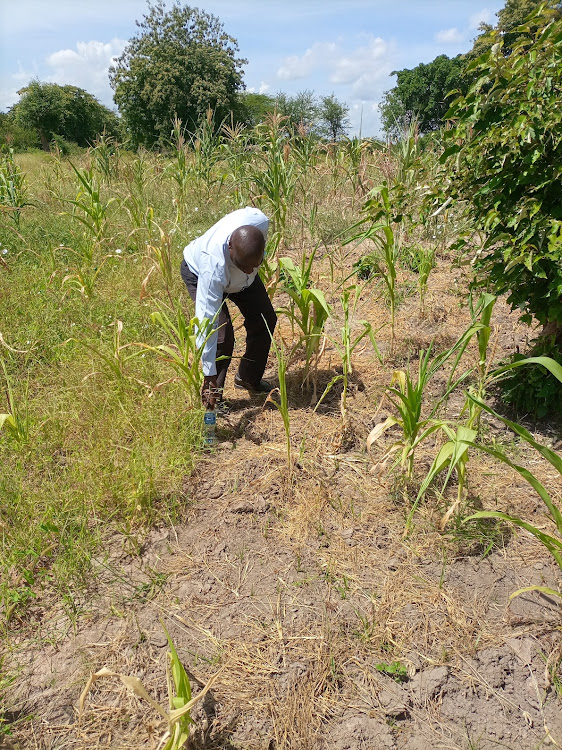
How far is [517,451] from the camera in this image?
8.59 ft

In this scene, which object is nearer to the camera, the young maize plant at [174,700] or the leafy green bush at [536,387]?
the young maize plant at [174,700]

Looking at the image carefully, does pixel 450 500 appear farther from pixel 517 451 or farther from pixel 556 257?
pixel 556 257

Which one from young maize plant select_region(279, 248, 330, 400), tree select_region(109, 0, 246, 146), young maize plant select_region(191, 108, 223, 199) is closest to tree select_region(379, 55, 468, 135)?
tree select_region(109, 0, 246, 146)

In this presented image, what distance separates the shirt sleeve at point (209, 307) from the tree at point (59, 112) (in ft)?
91.5

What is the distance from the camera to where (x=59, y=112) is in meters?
27.6

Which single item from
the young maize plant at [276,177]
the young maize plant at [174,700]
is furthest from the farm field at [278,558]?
the young maize plant at [276,177]

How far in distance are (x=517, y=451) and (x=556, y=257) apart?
3.31 ft

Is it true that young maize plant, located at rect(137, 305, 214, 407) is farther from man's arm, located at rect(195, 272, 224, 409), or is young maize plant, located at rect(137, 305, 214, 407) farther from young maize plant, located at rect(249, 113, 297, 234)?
young maize plant, located at rect(249, 113, 297, 234)

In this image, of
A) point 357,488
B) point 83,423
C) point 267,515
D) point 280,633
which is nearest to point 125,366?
point 83,423

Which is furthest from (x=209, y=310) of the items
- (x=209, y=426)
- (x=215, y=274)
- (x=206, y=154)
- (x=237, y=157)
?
(x=206, y=154)

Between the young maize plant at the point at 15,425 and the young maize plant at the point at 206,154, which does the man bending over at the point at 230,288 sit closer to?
the young maize plant at the point at 15,425

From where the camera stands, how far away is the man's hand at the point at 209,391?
2.74 metres

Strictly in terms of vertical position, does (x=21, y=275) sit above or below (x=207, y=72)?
below

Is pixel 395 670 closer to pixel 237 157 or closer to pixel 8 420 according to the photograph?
pixel 8 420
